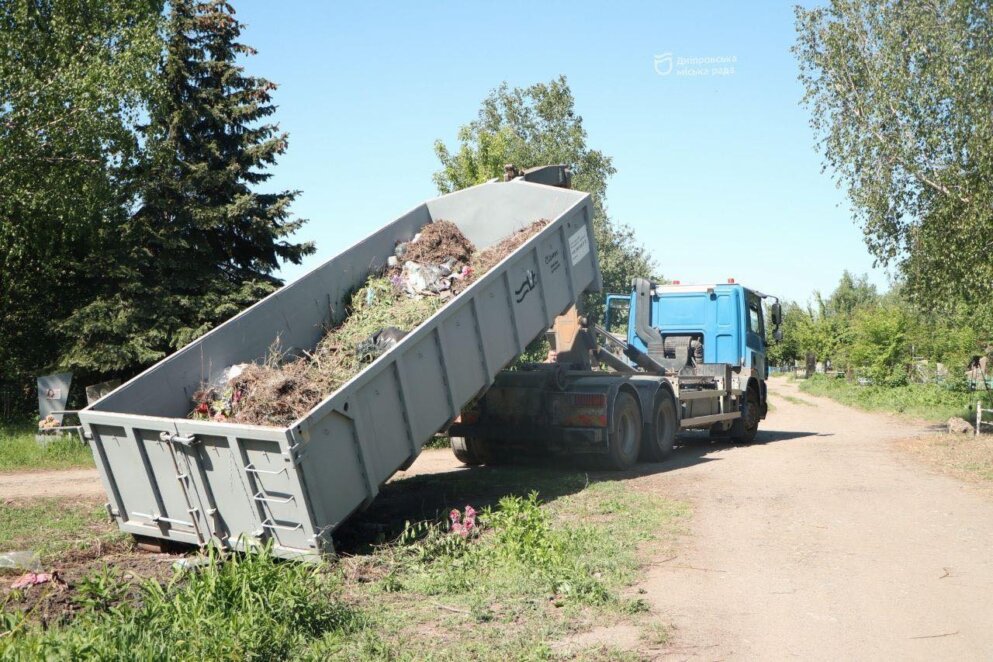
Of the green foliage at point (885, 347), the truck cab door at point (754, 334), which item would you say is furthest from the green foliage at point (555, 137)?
the truck cab door at point (754, 334)

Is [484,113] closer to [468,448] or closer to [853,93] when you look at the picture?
[853,93]

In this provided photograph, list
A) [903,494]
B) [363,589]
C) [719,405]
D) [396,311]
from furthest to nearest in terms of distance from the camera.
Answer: [719,405]
[903,494]
[396,311]
[363,589]

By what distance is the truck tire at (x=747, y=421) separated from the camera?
15.7 metres

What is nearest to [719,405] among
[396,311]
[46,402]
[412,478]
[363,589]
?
[412,478]

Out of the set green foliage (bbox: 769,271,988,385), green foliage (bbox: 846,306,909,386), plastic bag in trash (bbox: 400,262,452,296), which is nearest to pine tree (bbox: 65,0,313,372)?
plastic bag in trash (bbox: 400,262,452,296)

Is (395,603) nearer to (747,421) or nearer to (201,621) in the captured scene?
(201,621)

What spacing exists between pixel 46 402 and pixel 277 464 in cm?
1341

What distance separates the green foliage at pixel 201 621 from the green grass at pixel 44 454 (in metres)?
10.6

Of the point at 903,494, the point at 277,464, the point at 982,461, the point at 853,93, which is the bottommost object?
the point at 982,461

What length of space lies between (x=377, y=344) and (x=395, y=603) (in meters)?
3.00

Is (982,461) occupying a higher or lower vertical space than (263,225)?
lower

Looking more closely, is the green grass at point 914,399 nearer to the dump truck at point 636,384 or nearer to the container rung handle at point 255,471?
the dump truck at point 636,384

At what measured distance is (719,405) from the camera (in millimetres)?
14695

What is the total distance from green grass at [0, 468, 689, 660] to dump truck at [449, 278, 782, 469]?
3.17 meters
